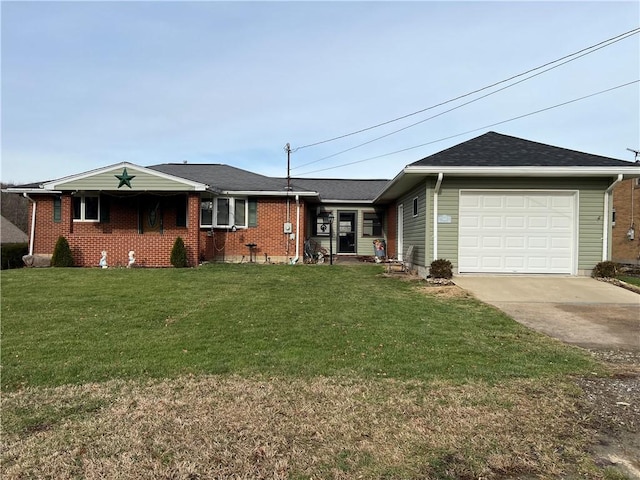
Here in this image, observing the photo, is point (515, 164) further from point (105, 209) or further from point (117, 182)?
point (105, 209)

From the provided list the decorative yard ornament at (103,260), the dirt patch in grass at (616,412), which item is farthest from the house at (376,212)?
the dirt patch in grass at (616,412)

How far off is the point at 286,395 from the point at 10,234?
31.6 m

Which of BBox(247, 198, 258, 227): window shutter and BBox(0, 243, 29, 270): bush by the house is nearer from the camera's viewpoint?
BBox(0, 243, 29, 270): bush by the house

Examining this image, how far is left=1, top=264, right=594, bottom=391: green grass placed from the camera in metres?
4.14

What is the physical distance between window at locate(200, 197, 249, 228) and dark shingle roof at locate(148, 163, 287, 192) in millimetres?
521

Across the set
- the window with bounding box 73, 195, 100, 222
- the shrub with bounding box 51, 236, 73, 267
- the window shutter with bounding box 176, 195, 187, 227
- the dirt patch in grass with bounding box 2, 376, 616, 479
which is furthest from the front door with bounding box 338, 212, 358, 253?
the dirt patch in grass with bounding box 2, 376, 616, 479

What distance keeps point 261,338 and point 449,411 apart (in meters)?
2.69

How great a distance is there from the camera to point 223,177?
57.7 feet

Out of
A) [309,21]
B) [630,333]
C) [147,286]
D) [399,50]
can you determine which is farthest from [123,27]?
[630,333]

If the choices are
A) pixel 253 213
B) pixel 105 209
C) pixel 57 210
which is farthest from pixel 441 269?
pixel 57 210

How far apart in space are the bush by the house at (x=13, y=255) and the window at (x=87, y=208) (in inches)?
88.9

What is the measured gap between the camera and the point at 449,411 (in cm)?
319

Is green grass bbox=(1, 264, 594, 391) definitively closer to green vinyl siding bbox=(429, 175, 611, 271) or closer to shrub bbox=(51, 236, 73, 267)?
green vinyl siding bbox=(429, 175, 611, 271)

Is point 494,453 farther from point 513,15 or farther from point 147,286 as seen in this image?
point 513,15
